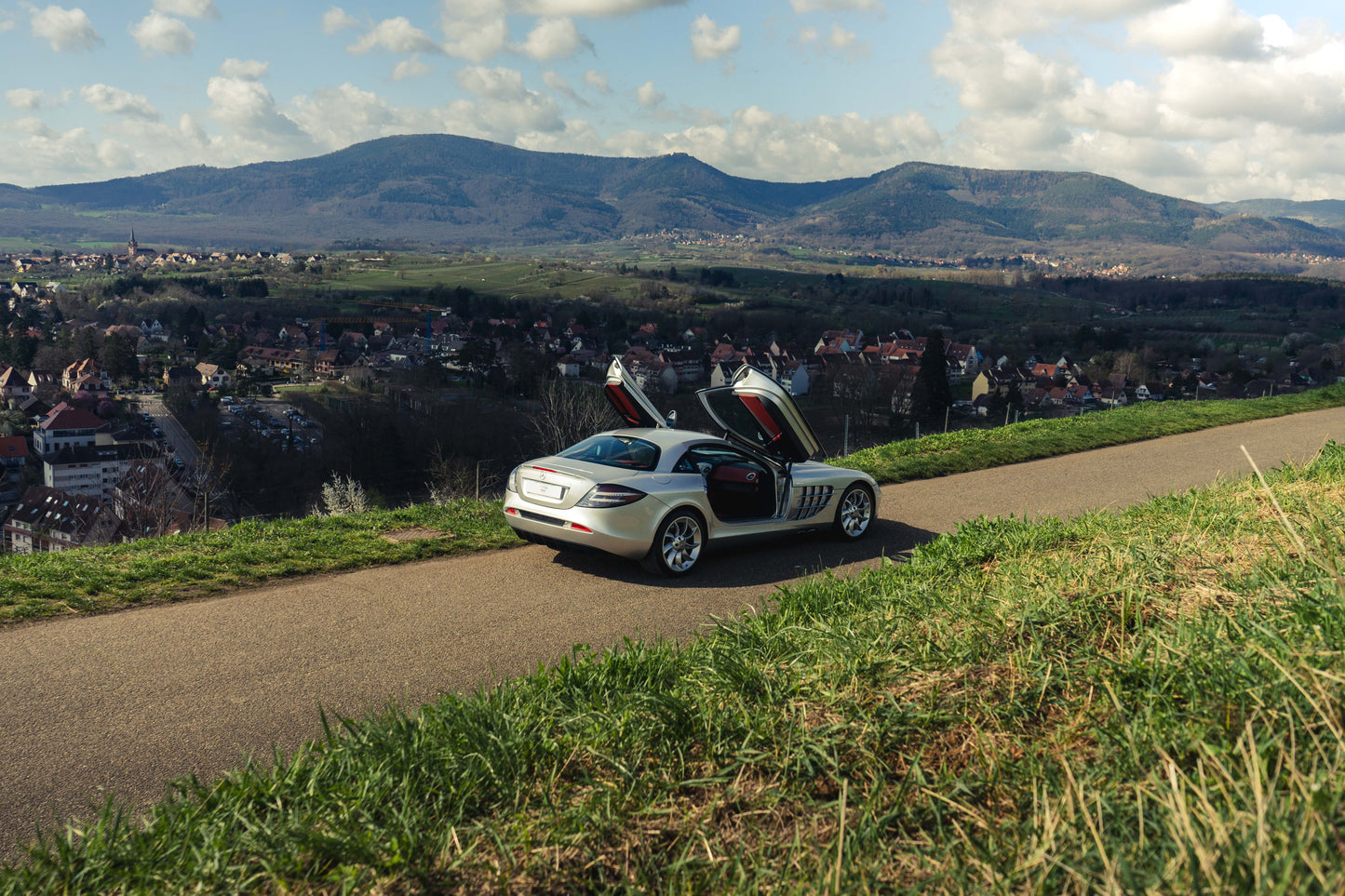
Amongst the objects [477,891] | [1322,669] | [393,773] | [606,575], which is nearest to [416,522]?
[606,575]

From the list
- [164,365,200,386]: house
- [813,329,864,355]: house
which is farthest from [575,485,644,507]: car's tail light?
[813,329,864,355]: house

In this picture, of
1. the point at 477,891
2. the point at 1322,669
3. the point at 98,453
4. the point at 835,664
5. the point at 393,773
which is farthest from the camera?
the point at 98,453

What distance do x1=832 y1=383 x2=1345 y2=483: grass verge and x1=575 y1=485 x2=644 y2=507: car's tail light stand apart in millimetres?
5414

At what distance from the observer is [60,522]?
25.1 metres

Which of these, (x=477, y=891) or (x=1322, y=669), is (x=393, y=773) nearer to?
(x=477, y=891)

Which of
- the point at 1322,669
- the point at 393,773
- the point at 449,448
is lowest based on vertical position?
the point at 449,448

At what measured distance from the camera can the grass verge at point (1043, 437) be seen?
40.4 ft

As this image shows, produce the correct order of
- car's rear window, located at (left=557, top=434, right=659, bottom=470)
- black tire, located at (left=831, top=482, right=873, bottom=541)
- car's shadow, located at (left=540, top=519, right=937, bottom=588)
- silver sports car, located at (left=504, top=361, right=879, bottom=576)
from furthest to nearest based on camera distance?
black tire, located at (left=831, top=482, right=873, bottom=541) < car's rear window, located at (left=557, top=434, right=659, bottom=470) < car's shadow, located at (left=540, top=519, right=937, bottom=588) < silver sports car, located at (left=504, top=361, right=879, bottom=576)

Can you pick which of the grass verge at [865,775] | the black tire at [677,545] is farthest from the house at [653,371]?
the grass verge at [865,775]

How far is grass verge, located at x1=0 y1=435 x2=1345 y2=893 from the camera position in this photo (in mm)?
2141

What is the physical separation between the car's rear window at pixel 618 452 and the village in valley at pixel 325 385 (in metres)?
14.4

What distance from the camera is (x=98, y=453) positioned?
126 ft

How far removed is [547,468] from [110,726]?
3.81 m

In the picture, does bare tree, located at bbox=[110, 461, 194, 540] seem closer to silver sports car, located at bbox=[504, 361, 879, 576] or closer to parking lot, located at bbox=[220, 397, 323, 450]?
silver sports car, located at bbox=[504, 361, 879, 576]
